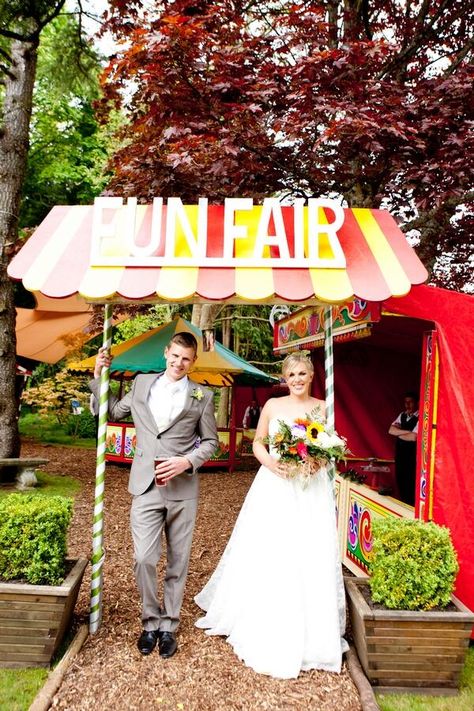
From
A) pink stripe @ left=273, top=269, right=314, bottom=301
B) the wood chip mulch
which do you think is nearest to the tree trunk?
the wood chip mulch

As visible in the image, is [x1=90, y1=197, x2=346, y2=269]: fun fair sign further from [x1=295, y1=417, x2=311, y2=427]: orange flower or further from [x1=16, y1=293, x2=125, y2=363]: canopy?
[x1=16, y1=293, x2=125, y2=363]: canopy

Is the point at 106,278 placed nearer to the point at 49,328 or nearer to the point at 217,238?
the point at 217,238

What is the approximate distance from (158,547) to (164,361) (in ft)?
23.0

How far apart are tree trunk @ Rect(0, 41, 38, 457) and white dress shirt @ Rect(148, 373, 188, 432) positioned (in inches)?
238

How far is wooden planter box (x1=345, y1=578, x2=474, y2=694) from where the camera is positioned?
10.9 ft

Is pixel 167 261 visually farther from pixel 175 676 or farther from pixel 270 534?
pixel 175 676

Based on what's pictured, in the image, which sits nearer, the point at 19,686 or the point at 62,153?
the point at 19,686

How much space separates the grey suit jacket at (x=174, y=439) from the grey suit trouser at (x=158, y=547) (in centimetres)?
8

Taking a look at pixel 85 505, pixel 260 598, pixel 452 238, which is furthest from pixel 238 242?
pixel 85 505

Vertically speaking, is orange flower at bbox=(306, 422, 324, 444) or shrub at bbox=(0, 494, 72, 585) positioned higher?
orange flower at bbox=(306, 422, 324, 444)

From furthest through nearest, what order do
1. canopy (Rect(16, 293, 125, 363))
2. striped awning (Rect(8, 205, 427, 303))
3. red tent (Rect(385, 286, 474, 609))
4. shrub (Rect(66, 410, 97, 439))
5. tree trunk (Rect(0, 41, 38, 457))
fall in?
1. canopy (Rect(16, 293, 125, 363))
2. shrub (Rect(66, 410, 97, 439))
3. tree trunk (Rect(0, 41, 38, 457))
4. red tent (Rect(385, 286, 474, 609))
5. striped awning (Rect(8, 205, 427, 303))

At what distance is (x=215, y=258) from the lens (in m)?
3.65

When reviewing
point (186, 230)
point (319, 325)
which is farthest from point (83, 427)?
point (186, 230)

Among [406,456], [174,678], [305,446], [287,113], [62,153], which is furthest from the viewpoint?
[62,153]
